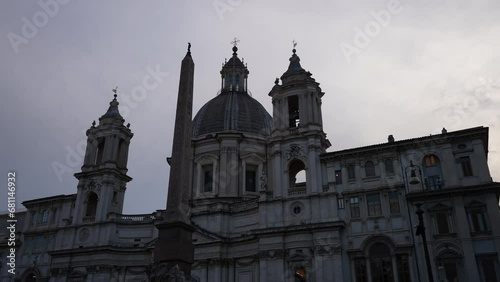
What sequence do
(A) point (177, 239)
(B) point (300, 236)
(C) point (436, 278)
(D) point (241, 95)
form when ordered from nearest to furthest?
(A) point (177, 239) < (C) point (436, 278) < (B) point (300, 236) < (D) point (241, 95)

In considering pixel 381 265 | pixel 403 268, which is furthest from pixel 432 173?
pixel 381 265

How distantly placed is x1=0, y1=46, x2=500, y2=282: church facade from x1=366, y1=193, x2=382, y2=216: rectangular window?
0.25 ft

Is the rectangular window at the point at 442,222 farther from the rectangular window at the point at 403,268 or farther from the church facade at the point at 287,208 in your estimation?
the rectangular window at the point at 403,268

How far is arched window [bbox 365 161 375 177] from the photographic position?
116 ft

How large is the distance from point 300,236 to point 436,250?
998cm

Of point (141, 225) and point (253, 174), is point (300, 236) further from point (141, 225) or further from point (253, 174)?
point (141, 225)

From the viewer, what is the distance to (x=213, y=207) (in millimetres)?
41531

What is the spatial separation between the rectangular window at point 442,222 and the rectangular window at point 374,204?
3937 mm

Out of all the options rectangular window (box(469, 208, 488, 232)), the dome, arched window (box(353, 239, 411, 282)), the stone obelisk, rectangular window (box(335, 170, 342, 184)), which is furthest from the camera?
the dome

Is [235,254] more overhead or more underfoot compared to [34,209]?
more underfoot

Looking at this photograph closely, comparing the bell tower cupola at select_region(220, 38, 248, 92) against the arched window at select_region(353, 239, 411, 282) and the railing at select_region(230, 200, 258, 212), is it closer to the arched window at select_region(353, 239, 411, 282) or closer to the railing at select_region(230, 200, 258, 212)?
the railing at select_region(230, 200, 258, 212)

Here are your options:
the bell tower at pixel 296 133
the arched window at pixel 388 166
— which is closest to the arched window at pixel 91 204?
the bell tower at pixel 296 133

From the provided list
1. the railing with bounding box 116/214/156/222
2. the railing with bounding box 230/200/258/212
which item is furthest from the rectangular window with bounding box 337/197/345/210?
the railing with bounding box 116/214/156/222

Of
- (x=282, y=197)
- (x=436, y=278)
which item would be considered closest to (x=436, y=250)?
(x=436, y=278)
